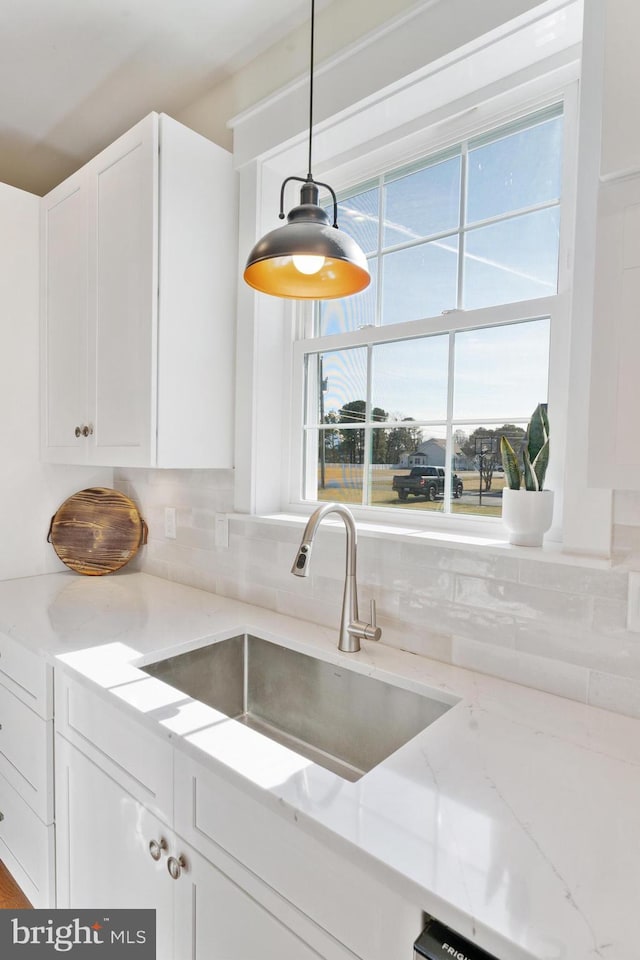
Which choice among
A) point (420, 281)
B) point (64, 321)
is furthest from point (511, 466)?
point (64, 321)

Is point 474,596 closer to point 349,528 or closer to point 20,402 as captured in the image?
point 349,528

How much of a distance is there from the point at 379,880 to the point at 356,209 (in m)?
1.78

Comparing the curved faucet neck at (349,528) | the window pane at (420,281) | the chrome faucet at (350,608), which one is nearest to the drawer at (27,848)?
the chrome faucet at (350,608)

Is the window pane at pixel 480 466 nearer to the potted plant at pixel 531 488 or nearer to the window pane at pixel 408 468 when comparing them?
the window pane at pixel 408 468

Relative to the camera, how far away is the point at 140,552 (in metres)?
2.33

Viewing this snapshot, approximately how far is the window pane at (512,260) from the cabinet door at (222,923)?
4.67 feet

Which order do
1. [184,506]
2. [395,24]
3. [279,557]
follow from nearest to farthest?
[395,24] → [279,557] → [184,506]

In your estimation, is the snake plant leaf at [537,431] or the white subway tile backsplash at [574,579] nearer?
the white subway tile backsplash at [574,579]

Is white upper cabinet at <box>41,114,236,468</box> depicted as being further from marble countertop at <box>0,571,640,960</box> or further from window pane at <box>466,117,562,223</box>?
window pane at <box>466,117,562,223</box>

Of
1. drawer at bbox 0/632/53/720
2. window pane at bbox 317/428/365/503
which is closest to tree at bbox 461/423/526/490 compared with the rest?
window pane at bbox 317/428/365/503

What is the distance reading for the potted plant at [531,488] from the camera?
1241 mm

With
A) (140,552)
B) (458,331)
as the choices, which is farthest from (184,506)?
(458,331)

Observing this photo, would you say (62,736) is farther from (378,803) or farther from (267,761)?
(378,803)

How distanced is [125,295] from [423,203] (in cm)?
98
